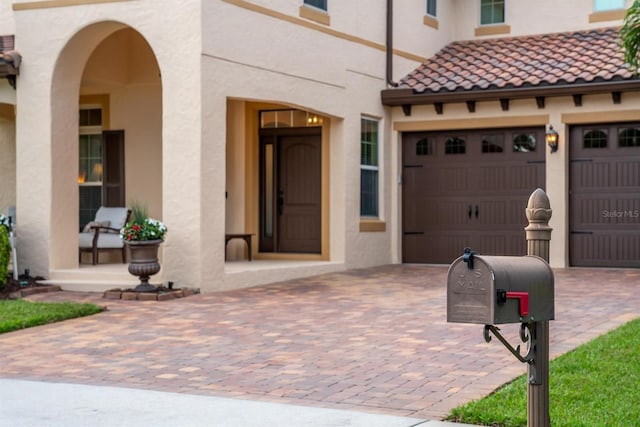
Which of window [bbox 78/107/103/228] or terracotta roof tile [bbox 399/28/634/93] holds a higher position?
terracotta roof tile [bbox 399/28/634/93]

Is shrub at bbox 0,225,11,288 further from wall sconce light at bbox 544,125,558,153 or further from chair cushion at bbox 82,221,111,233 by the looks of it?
wall sconce light at bbox 544,125,558,153

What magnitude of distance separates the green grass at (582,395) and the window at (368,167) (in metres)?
9.68

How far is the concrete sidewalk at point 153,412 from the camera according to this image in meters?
6.04

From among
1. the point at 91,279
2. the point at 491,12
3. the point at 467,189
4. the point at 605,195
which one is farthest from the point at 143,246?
the point at 491,12

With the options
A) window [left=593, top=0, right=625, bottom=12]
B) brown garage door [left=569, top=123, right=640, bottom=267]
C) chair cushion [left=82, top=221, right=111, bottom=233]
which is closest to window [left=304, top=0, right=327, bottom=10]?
chair cushion [left=82, top=221, right=111, bottom=233]

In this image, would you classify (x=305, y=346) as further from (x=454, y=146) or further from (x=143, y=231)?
(x=454, y=146)

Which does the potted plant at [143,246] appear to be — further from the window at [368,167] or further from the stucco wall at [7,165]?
the window at [368,167]

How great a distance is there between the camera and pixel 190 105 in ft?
43.5

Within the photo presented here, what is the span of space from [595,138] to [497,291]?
1292cm

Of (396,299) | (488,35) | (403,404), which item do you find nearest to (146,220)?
(396,299)

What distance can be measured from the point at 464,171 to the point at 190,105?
21.7 ft

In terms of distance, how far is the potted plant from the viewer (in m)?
12.6

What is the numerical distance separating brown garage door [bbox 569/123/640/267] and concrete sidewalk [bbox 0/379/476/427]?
1173cm

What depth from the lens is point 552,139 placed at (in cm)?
1700
